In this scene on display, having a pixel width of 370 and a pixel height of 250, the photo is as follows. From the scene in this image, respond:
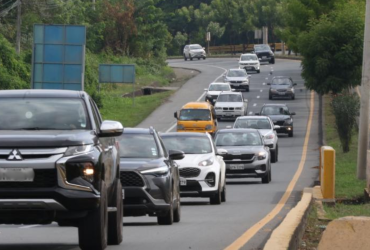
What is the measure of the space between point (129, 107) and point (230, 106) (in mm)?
9781

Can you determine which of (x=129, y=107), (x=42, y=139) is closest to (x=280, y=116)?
(x=129, y=107)

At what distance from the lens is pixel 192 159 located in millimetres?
23766

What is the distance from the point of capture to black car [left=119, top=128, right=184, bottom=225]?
16859mm

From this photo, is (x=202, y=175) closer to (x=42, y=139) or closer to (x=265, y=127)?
(x=42, y=139)

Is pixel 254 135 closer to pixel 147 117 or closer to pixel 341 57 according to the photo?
pixel 341 57

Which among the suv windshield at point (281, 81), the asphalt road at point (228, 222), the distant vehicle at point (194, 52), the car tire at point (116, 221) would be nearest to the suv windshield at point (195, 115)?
the asphalt road at point (228, 222)

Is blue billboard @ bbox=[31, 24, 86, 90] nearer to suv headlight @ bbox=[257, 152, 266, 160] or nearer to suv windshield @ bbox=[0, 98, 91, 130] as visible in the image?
suv headlight @ bbox=[257, 152, 266, 160]

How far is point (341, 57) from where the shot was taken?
5691 centimetres

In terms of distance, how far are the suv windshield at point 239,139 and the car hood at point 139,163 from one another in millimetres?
14698

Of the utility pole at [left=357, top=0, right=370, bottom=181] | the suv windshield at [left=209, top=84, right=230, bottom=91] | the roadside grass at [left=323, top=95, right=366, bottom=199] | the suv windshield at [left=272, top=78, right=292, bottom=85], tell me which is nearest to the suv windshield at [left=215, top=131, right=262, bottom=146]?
the roadside grass at [left=323, top=95, right=366, bottom=199]

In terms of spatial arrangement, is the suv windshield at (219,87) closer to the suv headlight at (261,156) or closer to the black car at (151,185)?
the suv headlight at (261,156)

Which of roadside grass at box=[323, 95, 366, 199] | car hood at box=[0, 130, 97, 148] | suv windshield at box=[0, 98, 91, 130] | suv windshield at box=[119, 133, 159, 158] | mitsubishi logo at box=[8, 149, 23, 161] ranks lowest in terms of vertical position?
roadside grass at box=[323, 95, 366, 199]

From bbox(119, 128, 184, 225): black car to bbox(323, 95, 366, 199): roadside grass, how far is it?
26.1 feet

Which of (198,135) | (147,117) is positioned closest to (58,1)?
(147,117)
